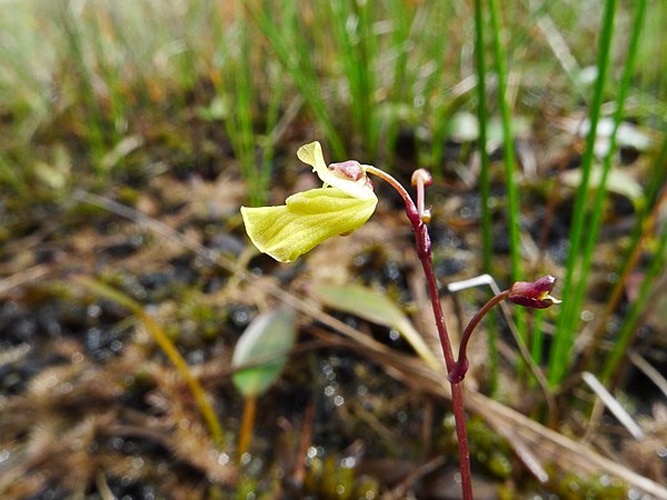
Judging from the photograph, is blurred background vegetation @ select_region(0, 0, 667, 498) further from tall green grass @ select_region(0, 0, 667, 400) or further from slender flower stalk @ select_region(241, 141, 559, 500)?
slender flower stalk @ select_region(241, 141, 559, 500)

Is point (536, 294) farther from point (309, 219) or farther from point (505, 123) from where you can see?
point (505, 123)

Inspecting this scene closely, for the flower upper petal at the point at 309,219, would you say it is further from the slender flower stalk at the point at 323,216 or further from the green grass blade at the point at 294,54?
the green grass blade at the point at 294,54

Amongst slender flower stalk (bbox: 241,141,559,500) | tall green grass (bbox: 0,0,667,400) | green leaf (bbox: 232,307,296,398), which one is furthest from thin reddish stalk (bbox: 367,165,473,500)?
green leaf (bbox: 232,307,296,398)

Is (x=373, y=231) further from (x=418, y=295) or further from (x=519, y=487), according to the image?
(x=519, y=487)

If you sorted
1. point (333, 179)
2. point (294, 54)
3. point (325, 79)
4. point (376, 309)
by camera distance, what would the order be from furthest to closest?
point (325, 79), point (294, 54), point (376, 309), point (333, 179)

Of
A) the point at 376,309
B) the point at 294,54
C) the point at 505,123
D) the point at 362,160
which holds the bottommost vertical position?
the point at 362,160

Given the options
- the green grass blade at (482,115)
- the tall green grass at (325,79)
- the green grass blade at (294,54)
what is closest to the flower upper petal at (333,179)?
the green grass blade at (482,115)

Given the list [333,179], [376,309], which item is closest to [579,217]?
[376,309]

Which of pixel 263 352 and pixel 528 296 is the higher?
pixel 528 296

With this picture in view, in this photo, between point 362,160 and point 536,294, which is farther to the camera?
point 362,160
